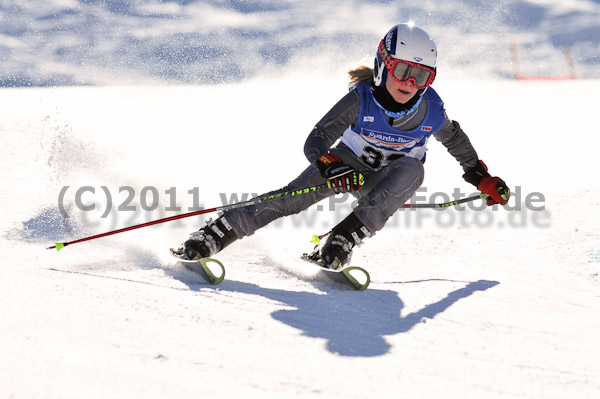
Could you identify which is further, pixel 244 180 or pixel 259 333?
pixel 244 180

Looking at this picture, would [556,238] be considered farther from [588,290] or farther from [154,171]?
[154,171]

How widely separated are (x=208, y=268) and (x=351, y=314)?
Result: 85cm

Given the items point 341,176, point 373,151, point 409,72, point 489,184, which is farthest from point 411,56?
point 489,184

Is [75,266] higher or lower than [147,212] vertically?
lower

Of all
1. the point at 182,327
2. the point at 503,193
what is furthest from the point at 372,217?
the point at 182,327

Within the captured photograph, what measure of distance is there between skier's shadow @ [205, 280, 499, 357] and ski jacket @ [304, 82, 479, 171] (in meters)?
0.92

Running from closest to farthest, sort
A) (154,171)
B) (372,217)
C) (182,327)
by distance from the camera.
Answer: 1. (182,327)
2. (372,217)
3. (154,171)

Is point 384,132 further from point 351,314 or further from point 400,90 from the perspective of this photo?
point 351,314

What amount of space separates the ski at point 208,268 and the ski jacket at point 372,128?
85 centimetres

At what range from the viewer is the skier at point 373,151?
10.7 ft

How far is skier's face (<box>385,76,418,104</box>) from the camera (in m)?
3.36

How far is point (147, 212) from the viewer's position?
4.60m

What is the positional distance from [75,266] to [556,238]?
3.28 meters

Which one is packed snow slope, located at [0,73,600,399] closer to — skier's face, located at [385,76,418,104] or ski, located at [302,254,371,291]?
ski, located at [302,254,371,291]
